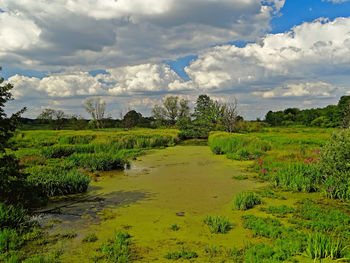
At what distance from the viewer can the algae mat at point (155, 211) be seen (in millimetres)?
4404

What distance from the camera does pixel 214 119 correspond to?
4606 cm

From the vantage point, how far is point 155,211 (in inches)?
246

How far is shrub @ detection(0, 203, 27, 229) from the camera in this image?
185 inches

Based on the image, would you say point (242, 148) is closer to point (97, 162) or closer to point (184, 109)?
point (97, 162)

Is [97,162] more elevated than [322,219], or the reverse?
[97,162]

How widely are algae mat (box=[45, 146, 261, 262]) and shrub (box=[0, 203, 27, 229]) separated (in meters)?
0.74

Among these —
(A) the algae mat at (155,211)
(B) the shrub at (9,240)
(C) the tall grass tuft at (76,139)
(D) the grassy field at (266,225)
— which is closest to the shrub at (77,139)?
(C) the tall grass tuft at (76,139)

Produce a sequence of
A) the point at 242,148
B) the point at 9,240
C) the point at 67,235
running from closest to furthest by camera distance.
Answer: the point at 9,240, the point at 67,235, the point at 242,148

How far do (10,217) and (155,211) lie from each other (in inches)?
125

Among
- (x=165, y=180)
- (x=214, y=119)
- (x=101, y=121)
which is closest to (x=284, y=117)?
(x=214, y=119)

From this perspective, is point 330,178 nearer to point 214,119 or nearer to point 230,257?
point 230,257

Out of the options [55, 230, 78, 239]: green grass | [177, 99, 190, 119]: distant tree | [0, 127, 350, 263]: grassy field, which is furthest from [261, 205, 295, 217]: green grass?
[177, 99, 190, 119]: distant tree

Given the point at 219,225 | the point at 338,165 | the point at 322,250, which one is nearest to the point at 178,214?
the point at 219,225

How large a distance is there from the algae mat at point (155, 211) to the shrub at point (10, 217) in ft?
2.42
